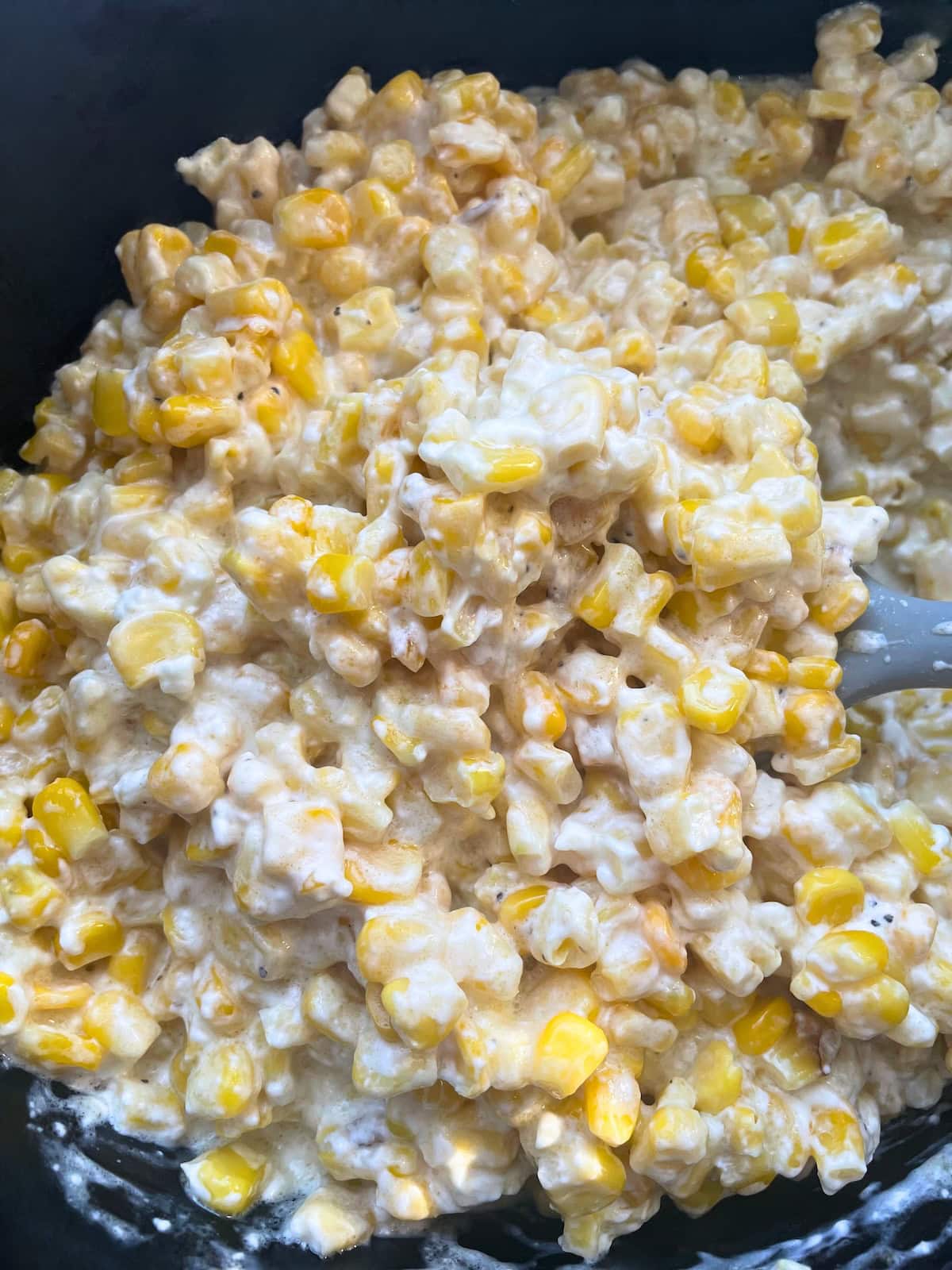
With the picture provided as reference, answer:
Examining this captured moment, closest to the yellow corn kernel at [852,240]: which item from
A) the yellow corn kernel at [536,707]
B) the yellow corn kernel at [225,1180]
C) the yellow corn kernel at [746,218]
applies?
the yellow corn kernel at [746,218]

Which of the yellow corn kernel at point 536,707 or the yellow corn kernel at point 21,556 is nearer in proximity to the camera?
the yellow corn kernel at point 536,707

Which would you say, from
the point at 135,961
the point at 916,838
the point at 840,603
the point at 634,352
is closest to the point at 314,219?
the point at 634,352

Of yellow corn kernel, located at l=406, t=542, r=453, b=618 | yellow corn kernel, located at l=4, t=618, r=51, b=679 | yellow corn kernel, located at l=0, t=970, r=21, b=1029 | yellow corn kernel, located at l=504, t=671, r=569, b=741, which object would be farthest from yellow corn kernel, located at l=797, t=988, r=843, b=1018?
yellow corn kernel, located at l=4, t=618, r=51, b=679

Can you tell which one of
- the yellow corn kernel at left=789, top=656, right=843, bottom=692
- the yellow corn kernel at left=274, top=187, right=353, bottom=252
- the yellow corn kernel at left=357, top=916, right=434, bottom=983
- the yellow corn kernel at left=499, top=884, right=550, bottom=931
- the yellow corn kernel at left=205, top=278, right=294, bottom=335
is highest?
the yellow corn kernel at left=274, top=187, right=353, bottom=252

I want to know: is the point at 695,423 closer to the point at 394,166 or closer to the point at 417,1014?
the point at 394,166

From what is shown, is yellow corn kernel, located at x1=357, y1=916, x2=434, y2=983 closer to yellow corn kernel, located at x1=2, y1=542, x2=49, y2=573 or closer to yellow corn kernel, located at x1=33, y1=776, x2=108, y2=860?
yellow corn kernel, located at x1=33, y1=776, x2=108, y2=860

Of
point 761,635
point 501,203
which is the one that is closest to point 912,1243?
point 761,635

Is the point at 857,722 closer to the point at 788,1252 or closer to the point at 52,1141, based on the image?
the point at 788,1252

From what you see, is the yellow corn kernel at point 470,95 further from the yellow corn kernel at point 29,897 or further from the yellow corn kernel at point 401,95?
the yellow corn kernel at point 29,897

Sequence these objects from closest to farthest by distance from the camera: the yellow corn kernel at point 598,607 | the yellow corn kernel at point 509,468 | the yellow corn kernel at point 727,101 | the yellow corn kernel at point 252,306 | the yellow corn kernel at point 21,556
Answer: the yellow corn kernel at point 509,468
the yellow corn kernel at point 598,607
the yellow corn kernel at point 252,306
the yellow corn kernel at point 21,556
the yellow corn kernel at point 727,101
